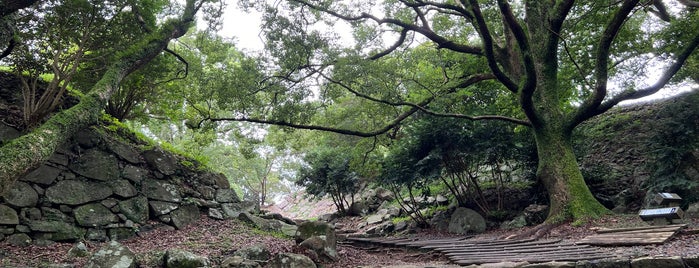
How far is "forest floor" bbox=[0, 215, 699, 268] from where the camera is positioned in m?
4.30

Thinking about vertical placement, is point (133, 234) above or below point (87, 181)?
below

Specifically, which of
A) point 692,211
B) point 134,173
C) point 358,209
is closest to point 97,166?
point 134,173

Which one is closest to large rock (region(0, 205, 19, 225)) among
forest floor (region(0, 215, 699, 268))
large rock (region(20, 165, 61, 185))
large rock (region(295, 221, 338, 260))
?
forest floor (region(0, 215, 699, 268))

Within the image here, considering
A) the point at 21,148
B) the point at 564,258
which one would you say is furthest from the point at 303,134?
the point at 564,258

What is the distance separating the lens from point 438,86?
9914 millimetres

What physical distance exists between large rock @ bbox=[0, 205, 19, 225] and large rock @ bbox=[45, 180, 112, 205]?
1.75ft

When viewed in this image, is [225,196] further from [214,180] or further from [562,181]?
[562,181]

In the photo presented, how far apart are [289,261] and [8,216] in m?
3.95

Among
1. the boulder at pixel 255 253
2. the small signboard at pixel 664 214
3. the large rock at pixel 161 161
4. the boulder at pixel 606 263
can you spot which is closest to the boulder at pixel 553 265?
the boulder at pixel 606 263

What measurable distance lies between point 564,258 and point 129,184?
7.14 m

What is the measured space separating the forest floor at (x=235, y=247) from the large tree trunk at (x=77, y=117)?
120cm

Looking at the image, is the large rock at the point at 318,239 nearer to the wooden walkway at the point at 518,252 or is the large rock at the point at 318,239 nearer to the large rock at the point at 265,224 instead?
the wooden walkway at the point at 518,252

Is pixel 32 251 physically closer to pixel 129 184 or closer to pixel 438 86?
pixel 129 184

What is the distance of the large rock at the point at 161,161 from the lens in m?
7.59
